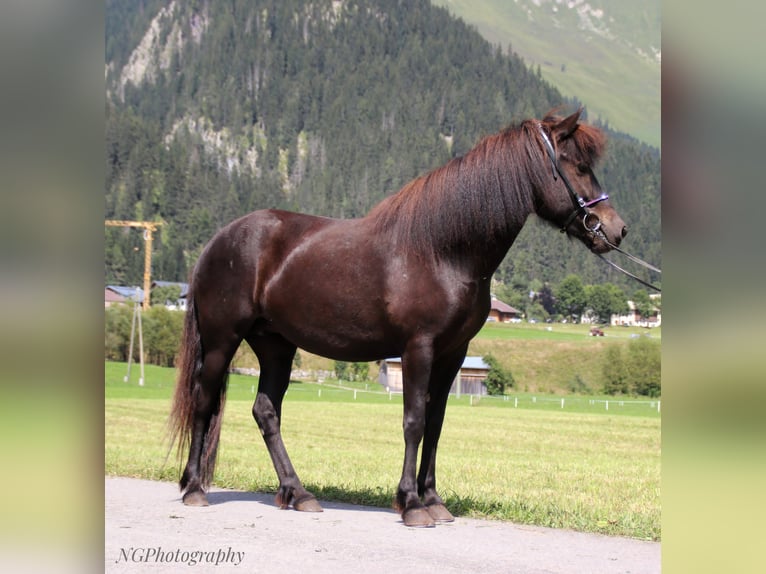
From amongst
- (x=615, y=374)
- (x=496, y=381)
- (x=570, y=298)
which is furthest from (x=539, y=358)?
(x=570, y=298)

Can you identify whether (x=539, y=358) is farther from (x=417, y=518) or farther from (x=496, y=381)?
(x=417, y=518)

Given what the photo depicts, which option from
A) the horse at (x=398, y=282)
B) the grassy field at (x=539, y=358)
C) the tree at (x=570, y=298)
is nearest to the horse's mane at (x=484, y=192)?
the horse at (x=398, y=282)

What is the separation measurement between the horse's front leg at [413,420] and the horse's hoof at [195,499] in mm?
1827

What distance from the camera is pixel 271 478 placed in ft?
30.9

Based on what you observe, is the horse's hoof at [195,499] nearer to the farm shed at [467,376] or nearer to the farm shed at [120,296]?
the farm shed at [120,296]

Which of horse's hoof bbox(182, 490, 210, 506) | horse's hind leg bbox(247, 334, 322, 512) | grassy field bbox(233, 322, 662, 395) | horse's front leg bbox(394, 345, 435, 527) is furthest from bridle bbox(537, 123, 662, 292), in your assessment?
grassy field bbox(233, 322, 662, 395)

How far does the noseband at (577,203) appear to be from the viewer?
20.2 feet

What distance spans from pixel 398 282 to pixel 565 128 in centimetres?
170

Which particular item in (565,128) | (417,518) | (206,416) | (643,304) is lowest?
(417,518)

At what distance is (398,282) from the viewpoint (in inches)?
261

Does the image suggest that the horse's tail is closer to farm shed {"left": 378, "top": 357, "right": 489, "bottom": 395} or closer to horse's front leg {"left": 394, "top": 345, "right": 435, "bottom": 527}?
horse's front leg {"left": 394, "top": 345, "right": 435, "bottom": 527}
